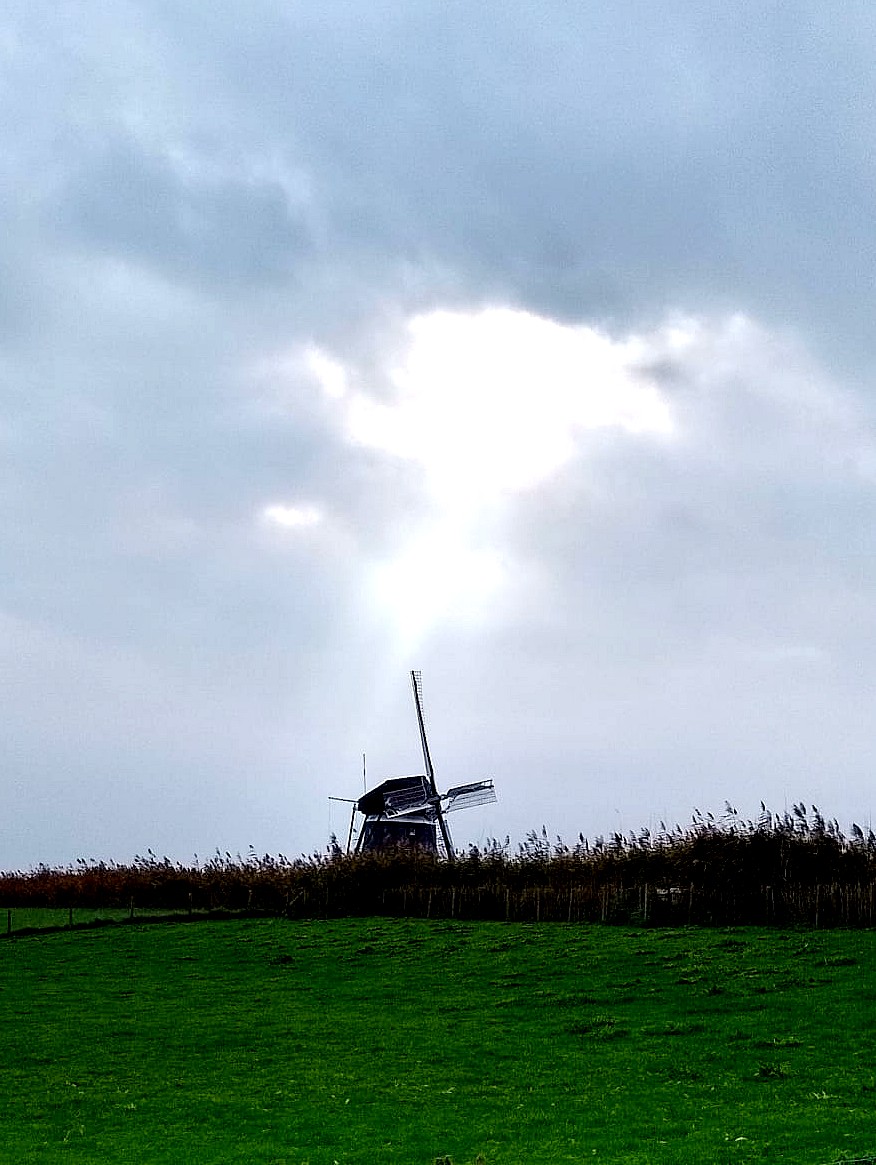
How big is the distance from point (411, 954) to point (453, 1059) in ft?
36.2

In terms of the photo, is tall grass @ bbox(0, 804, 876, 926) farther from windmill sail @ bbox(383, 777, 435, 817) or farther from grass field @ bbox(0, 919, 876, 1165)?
windmill sail @ bbox(383, 777, 435, 817)

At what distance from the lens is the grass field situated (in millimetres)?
12273

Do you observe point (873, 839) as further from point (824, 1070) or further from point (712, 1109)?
point (712, 1109)

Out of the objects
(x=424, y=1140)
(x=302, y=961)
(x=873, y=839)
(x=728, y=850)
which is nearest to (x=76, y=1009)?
(x=302, y=961)

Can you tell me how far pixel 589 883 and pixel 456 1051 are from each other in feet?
57.6

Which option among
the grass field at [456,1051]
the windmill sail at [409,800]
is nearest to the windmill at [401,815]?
the windmill sail at [409,800]

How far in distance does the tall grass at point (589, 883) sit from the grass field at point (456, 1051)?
212 centimetres

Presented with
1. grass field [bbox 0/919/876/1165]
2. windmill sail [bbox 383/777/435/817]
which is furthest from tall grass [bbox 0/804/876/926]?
windmill sail [bbox 383/777/435/817]

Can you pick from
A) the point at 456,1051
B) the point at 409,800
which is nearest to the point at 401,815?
the point at 409,800

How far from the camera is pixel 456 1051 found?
687 inches

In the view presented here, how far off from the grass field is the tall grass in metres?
2.12

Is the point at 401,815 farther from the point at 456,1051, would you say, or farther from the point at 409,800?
the point at 456,1051

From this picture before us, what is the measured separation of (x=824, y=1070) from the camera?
14.8 m

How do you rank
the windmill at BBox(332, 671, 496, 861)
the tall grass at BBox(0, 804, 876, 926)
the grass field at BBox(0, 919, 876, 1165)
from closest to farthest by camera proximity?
the grass field at BBox(0, 919, 876, 1165), the tall grass at BBox(0, 804, 876, 926), the windmill at BBox(332, 671, 496, 861)
